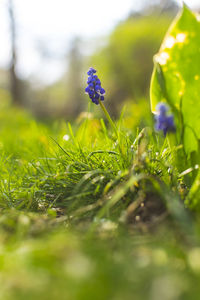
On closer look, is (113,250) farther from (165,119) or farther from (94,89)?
(94,89)

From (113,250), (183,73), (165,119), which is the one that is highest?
(183,73)

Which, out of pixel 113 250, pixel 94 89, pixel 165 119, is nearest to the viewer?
pixel 113 250

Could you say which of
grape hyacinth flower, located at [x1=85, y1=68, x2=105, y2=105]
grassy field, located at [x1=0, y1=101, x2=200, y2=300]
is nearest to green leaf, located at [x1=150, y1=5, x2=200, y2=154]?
grassy field, located at [x1=0, y1=101, x2=200, y2=300]

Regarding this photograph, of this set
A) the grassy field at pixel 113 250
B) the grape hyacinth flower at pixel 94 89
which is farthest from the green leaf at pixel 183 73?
the grape hyacinth flower at pixel 94 89

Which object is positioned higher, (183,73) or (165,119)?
(183,73)

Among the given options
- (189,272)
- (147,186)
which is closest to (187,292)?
(189,272)

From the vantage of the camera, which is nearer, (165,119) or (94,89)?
(165,119)

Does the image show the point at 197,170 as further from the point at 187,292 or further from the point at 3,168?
the point at 3,168

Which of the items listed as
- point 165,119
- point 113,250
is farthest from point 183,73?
point 113,250

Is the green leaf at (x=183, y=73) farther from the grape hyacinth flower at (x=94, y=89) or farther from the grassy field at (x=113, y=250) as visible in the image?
the grape hyacinth flower at (x=94, y=89)
